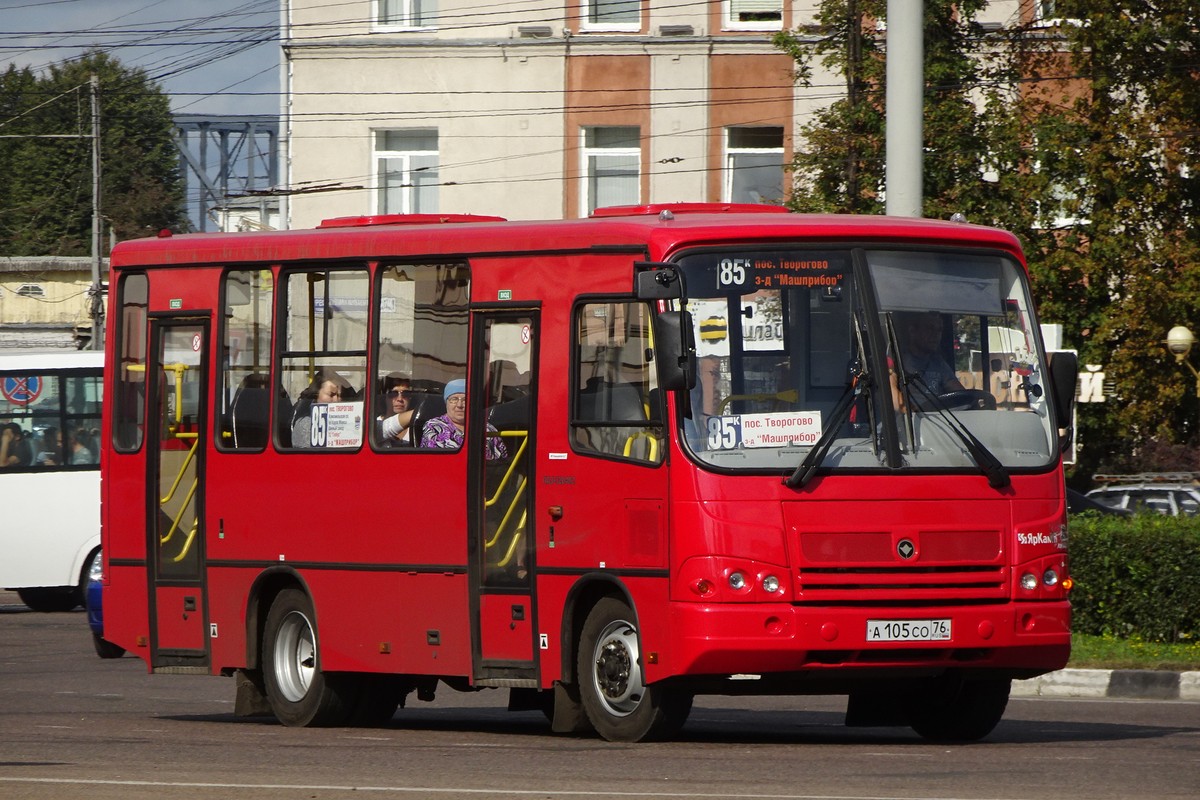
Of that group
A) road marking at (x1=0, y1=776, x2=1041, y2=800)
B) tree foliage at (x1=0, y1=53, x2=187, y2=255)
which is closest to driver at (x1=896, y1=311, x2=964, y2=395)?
road marking at (x1=0, y1=776, x2=1041, y2=800)

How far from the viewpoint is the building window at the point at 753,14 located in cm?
3878

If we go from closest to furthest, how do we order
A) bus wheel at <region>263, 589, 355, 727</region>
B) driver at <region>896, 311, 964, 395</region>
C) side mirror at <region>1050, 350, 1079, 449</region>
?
1. driver at <region>896, 311, 964, 395</region>
2. side mirror at <region>1050, 350, 1079, 449</region>
3. bus wheel at <region>263, 589, 355, 727</region>

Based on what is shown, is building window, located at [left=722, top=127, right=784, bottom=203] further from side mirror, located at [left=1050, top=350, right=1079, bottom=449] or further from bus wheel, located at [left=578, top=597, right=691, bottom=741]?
bus wheel, located at [left=578, top=597, right=691, bottom=741]

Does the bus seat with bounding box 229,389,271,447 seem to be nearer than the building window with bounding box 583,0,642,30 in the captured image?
Yes

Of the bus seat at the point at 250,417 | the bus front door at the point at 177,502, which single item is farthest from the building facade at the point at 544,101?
the bus seat at the point at 250,417

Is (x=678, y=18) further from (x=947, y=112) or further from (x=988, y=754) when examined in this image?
(x=988, y=754)

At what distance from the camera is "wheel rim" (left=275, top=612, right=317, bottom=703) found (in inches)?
562

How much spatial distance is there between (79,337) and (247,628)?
106 feet

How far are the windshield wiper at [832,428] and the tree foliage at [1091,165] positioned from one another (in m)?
Answer: 17.8

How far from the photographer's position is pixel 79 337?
150ft

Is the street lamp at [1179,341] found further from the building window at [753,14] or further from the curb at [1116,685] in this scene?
the curb at [1116,685]

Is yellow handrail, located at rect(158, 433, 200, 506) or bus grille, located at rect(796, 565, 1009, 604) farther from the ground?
yellow handrail, located at rect(158, 433, 200, 506)

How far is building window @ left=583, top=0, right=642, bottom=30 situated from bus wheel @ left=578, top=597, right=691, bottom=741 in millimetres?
27930

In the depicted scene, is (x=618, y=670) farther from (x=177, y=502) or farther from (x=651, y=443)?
(x=177, y=502)
